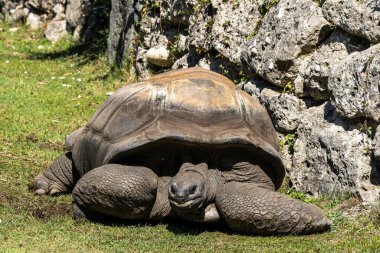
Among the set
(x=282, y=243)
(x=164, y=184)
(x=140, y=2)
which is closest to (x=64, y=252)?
(x=164, y=184)

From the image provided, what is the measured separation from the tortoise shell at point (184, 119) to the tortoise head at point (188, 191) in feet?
0.72

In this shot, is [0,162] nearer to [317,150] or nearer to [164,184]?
[164,184]

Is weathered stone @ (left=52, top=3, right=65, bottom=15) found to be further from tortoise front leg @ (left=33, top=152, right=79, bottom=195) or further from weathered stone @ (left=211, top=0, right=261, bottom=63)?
tortoise front leg @ (left=33, top=152, right=79, bottom=195)

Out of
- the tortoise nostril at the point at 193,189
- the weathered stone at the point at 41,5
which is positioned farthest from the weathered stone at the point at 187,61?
the weathered stone at the point at 41,5

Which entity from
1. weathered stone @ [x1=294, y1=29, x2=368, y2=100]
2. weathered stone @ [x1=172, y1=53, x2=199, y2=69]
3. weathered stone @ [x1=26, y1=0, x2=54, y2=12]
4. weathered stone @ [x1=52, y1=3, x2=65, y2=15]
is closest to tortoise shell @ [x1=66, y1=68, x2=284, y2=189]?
weathered stone @ [x1=294, y1=29, x2=368, y2=100]

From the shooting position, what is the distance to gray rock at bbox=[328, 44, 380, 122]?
520cm

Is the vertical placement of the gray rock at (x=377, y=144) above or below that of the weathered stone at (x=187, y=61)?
above

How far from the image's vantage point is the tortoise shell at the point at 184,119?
4898 mm

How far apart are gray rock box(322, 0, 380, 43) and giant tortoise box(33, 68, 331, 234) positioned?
92 cm

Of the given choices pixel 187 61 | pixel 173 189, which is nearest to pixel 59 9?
pixel 187 61

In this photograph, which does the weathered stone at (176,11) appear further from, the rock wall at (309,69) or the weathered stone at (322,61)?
the weathered stone at (322,61)

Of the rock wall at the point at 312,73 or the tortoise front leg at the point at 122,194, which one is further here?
the rock wall at the point at 312,73

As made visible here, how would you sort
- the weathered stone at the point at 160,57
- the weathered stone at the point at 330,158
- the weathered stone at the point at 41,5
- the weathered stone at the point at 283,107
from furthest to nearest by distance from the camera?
the weathered stone at the point at 41,5, the weathered stone at the point at 160,57, the weathered stone at the point at 283,107, the weathered stone at the point at 330,158

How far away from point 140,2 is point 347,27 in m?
3.85
